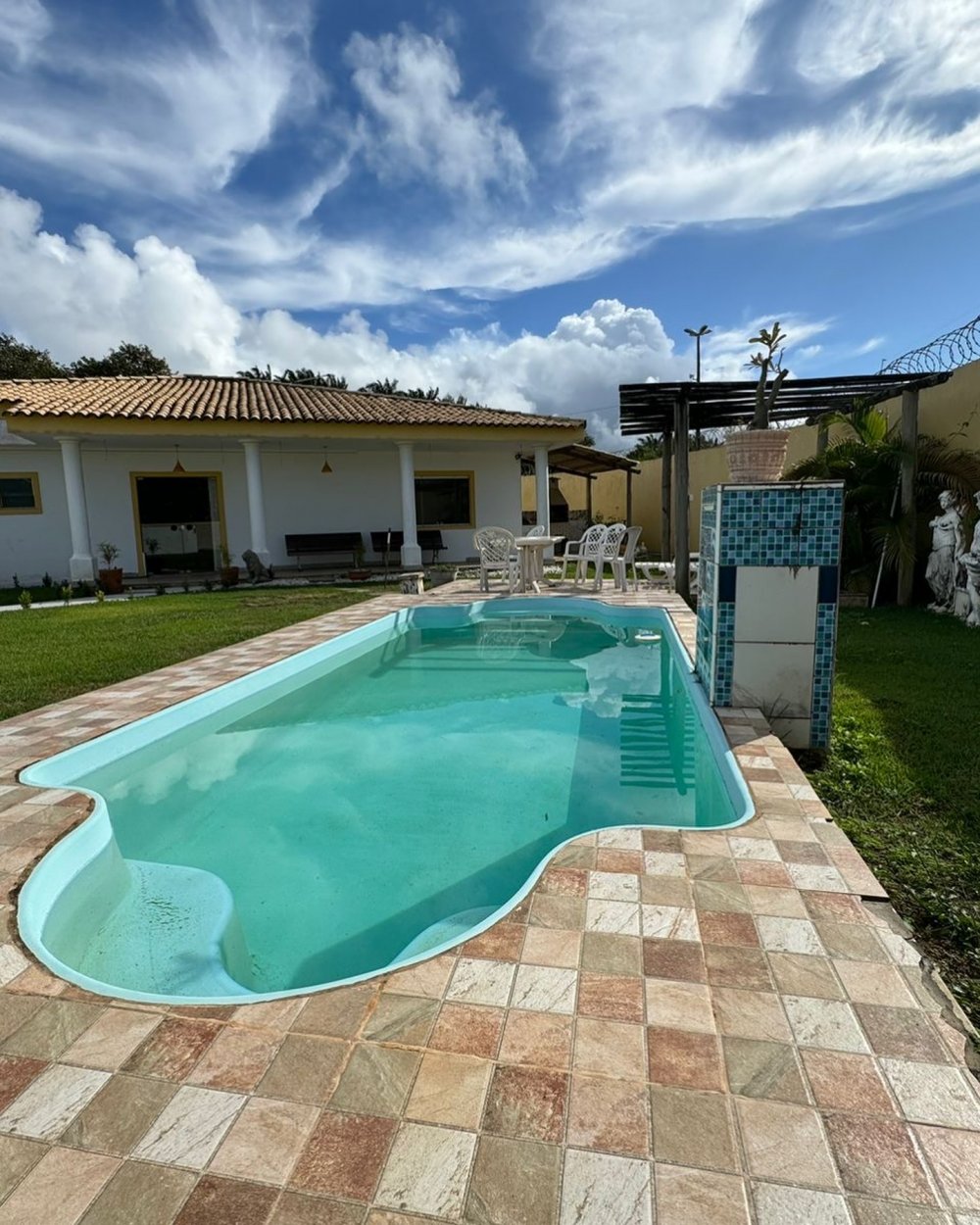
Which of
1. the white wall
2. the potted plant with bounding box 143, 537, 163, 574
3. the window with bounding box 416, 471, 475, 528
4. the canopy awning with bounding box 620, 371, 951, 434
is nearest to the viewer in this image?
the canopy awning with bounding box 620, 371, 951, 434

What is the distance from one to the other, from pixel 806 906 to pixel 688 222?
33.5 ft

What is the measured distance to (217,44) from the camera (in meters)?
5.99

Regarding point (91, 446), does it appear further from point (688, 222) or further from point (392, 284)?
point (688, 222)

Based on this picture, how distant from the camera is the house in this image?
12078mm

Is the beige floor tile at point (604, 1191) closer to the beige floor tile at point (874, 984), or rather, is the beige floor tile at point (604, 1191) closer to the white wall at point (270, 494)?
the beige floor tile at point (874, 984)

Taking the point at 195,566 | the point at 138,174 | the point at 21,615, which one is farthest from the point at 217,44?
the point at 195,566

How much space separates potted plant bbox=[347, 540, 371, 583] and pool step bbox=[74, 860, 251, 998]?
394 inches

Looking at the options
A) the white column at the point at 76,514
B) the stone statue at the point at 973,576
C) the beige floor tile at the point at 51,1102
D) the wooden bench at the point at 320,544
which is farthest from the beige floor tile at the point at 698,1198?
the white column at the point at 76,514

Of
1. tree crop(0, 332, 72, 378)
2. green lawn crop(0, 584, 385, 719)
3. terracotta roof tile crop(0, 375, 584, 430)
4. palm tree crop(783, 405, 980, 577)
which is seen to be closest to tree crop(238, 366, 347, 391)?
tree crop(0, 332, 72, 378)

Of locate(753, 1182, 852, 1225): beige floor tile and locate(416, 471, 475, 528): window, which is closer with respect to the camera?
locate(753, 1182, 852, 1225): beige floor tile

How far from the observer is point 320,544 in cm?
1405

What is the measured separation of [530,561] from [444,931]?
7.69m

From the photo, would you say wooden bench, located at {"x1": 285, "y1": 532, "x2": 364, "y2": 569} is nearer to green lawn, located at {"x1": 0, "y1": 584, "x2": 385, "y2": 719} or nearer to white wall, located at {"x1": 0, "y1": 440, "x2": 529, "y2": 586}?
white wall, located at {"x1": 0, "y1": 440, "x2": 529, "y2": 586}

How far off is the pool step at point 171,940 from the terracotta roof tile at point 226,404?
1071cm
